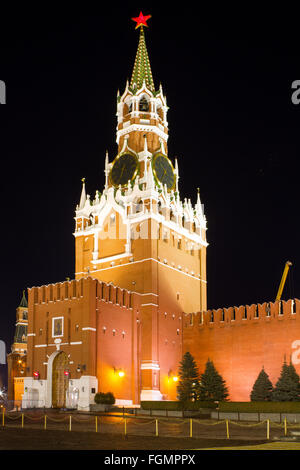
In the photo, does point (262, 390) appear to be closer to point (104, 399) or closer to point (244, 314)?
point (244, 314)

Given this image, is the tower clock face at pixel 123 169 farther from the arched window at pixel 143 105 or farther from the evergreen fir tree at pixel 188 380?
the evergreen fir tree at pixel 188 380

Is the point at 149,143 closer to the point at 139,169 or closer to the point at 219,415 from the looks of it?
the point at 139,169

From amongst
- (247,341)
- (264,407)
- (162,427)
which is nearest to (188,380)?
(247,341)

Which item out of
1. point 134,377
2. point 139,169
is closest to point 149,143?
point 139,169

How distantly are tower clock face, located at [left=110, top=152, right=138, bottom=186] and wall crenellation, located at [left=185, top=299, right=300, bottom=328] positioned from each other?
1605 cm

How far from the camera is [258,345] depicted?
5550cm

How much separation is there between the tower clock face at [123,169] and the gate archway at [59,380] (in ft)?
70.4

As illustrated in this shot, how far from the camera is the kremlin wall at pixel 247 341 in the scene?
5400 cm

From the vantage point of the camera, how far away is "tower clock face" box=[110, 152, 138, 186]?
217ft

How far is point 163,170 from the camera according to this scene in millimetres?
67125

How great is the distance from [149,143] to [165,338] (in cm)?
2218

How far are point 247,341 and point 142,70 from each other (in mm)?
34977

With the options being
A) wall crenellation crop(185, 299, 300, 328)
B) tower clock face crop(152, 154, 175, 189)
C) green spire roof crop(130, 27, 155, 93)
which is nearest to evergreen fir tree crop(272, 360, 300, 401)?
wall crenellation crop(185, 299, 300, 328)
